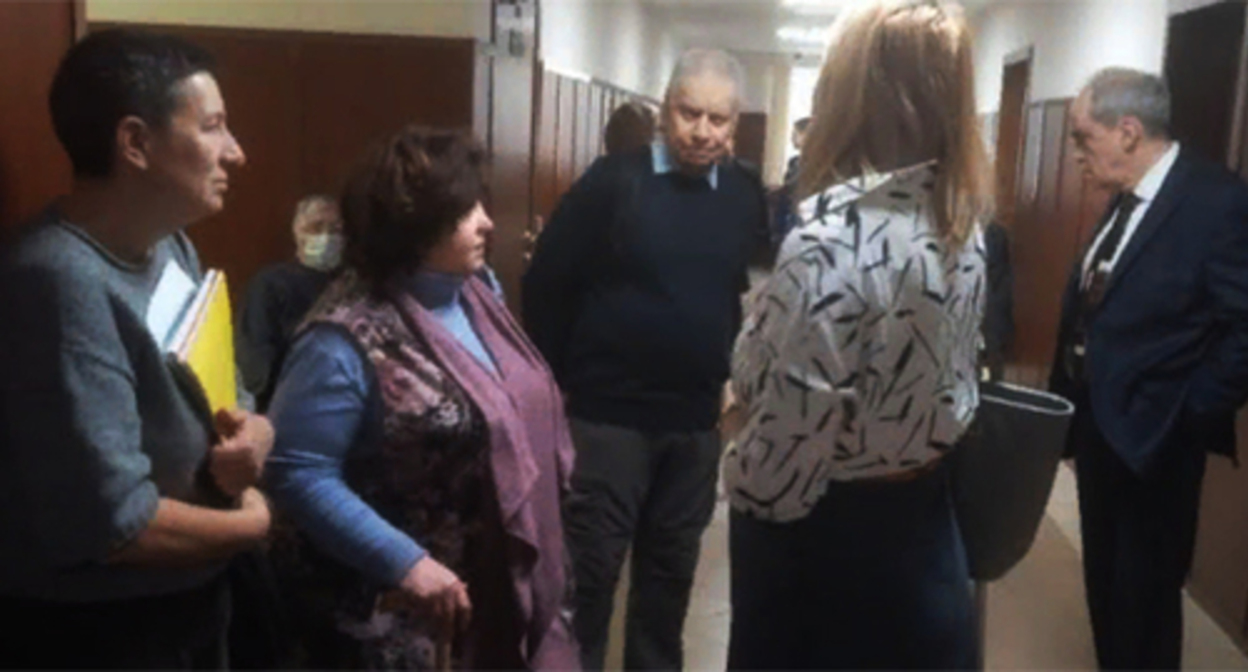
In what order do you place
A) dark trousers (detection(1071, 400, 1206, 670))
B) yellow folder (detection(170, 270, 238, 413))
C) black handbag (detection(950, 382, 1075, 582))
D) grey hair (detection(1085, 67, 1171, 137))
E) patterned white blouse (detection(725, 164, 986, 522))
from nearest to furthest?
1. yellow folder (detection(170, 270, 238, 413))
2. patterned white blouse (detection(725, 164, 986, 522))
3. black handbag (detection(950, 382, 1075, 582))
4. dark trousers (detection(1071, 400, 1206, 670))
5. grey hair (detection(1085, 67, 1171, 137))

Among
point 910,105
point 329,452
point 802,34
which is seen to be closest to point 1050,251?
point 910,105

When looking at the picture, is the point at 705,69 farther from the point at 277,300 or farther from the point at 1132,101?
the point at 277,300

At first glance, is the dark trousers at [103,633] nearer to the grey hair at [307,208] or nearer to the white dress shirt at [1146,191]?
the grey hair at [307,208]

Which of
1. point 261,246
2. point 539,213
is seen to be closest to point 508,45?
point 261,246

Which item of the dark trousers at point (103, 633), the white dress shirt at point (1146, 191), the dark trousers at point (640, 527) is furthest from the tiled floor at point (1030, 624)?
the dark trousers at point (103, 633)

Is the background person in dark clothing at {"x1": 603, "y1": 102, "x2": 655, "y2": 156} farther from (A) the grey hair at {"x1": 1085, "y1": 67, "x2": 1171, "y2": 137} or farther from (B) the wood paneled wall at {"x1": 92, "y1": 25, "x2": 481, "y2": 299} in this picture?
(A) the grey hair at {"x1": 1085, "y1": 67, "x2": 1171, "y2": 137}

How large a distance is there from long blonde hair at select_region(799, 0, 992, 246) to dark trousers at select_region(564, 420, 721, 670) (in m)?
1.12

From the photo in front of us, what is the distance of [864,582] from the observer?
5.06 feet

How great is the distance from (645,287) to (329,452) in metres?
1.00

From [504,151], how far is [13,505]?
2767mm

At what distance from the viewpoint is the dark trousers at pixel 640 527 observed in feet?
8.23

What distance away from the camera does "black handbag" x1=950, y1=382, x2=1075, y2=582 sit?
1594 millimetres

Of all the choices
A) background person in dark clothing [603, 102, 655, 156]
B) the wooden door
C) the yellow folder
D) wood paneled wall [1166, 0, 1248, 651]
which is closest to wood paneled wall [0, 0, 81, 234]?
the yellow folder

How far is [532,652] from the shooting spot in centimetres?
182
